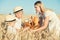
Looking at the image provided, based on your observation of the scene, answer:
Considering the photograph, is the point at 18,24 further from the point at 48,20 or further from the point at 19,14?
the point at 48,20

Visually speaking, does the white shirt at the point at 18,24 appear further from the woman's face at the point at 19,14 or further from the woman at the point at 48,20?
the woman at the point at 48,20

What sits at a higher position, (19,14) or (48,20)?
(19,14)

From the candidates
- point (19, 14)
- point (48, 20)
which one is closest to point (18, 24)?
point (19, 14)

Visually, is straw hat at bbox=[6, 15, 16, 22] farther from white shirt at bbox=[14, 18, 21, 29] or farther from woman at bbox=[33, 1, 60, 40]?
woman at bbox=[33, 1, 60, 40]

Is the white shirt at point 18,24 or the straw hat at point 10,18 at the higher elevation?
the straw hat at point 10,18

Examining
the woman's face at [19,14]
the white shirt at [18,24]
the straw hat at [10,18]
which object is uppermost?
the woman's face at [19,14]

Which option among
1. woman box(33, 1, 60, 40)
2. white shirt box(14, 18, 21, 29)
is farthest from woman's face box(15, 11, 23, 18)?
woman box(33, 1, 60, 40)

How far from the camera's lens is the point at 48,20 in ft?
12.6

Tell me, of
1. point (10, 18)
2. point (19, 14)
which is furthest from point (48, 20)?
point (10, 18)

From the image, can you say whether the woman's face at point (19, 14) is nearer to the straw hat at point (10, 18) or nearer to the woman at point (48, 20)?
the straw hat at point (10, 18)

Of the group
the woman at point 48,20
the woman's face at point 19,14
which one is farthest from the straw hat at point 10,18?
the woman at point 48,20

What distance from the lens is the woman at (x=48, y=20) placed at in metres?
3.83

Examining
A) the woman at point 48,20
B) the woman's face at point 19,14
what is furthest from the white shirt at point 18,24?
the woman at point 48,20

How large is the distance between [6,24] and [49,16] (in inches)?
26.7
